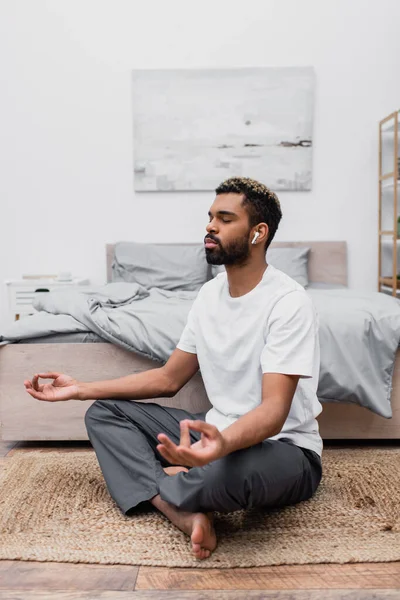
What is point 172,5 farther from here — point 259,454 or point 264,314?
point 259,454

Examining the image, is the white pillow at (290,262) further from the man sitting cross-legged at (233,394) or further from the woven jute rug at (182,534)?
the man sitting cross-legged at (233,394)

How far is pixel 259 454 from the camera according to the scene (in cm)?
158

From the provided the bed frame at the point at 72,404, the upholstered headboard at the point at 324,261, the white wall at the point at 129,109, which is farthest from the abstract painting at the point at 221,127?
the bed frame at the point at 72,404

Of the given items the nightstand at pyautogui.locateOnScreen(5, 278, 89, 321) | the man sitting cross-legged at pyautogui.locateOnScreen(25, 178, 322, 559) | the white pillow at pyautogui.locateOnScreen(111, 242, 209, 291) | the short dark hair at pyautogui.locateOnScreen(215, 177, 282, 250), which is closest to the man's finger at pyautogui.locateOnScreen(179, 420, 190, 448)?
the man sitting cross-legged at pyautogui.locateOnScreen(25, 178, 322, 559)

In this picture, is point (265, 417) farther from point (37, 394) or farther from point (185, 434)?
point (37, 394)

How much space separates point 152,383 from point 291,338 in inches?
19.5

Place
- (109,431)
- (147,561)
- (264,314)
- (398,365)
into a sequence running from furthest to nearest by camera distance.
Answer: (398,365), (109,431), (264,314), (147,561)

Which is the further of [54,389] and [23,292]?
[23,292]

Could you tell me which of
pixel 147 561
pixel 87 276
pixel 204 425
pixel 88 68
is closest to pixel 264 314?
pixel 204 425

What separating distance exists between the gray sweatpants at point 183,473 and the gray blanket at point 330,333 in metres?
0.46

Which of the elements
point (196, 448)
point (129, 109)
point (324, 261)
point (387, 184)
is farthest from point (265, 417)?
point (129, 109)

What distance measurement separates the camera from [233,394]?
179cm

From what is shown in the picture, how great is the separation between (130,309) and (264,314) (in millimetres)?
948

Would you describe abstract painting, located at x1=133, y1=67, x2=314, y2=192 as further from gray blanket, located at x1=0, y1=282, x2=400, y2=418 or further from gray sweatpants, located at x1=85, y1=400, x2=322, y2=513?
gray sweatpants, located at x1=85, y1=400, x2=322, y2=513
